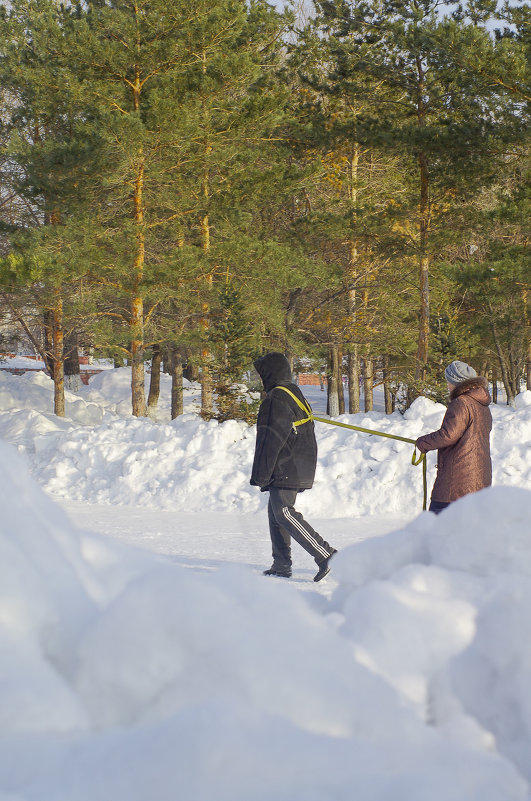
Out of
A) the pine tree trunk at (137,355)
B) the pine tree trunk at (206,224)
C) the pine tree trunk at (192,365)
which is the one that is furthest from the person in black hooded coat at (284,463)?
the pine tree trunk at (137,355)

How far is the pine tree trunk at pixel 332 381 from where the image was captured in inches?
1024

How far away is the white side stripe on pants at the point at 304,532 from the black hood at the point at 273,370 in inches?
42.5

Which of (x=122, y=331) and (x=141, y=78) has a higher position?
(x=141, y=78)

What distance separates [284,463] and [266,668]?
494 centimetres

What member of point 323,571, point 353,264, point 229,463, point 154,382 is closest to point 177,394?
point 154,382

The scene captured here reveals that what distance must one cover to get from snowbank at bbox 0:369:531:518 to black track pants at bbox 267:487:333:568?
317 centimetres

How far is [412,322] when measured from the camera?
998 inches

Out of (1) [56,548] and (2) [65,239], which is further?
(2) [65,239]

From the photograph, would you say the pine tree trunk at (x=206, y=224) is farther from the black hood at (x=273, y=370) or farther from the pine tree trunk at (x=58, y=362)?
the black hood at (x=273, y=370)

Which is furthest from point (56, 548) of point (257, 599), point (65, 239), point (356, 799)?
point (65, 239)

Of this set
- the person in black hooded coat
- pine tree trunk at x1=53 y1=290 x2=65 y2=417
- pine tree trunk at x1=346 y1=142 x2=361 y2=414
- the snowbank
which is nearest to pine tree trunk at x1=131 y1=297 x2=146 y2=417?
pine tree trunk at x1=53 y1=290 x2=65 y2=417

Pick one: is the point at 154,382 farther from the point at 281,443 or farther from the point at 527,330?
the point at 281,443

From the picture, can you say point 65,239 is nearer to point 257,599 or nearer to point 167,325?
point 167,325

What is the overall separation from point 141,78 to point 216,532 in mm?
13385
